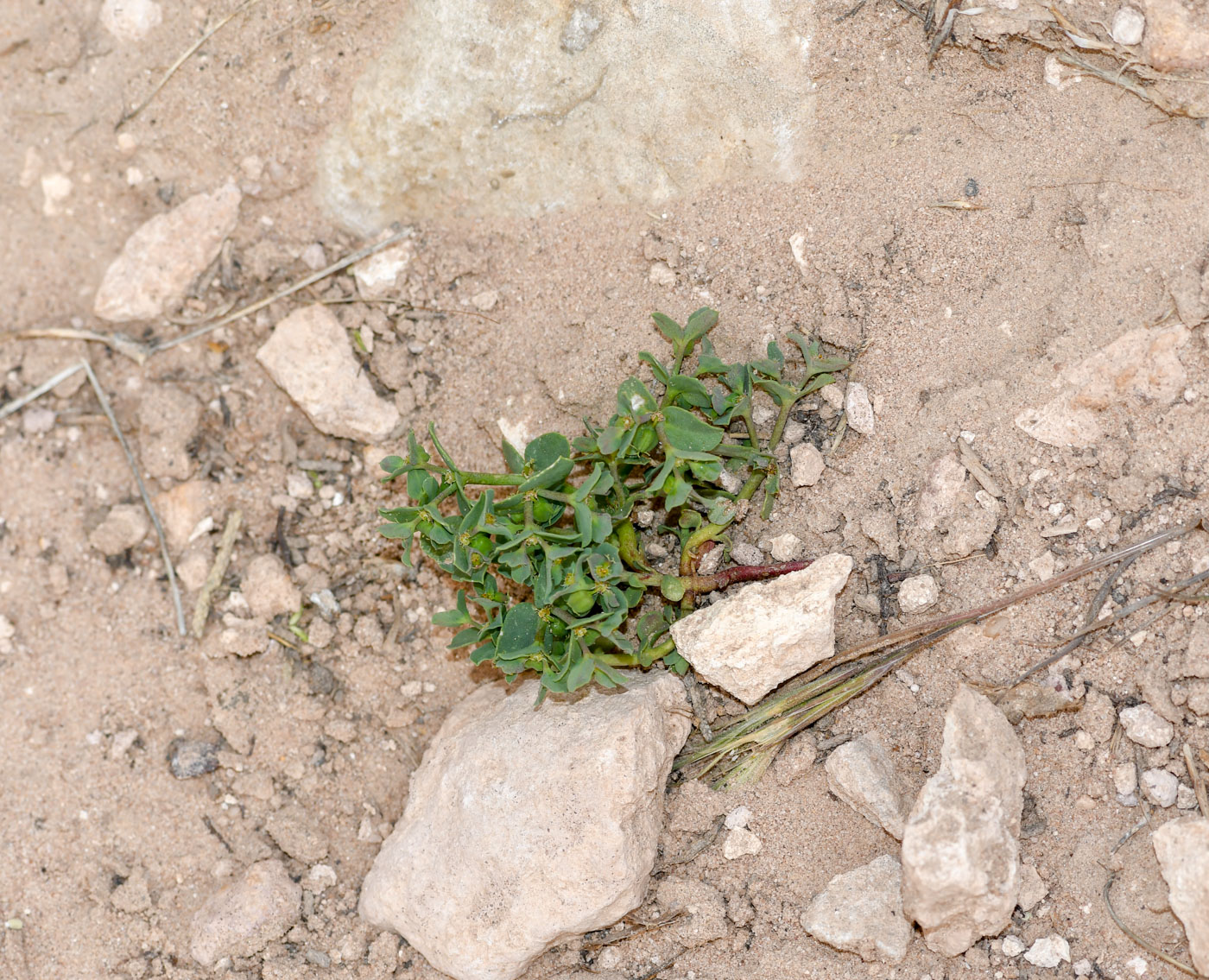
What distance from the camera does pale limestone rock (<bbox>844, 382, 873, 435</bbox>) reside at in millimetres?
2826

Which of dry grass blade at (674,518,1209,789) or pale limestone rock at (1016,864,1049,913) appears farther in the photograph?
dry grass blade at (674,518,1209,789)

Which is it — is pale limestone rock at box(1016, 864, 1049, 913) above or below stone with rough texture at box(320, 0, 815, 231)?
below

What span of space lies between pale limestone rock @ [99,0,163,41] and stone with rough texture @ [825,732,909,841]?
10.6 feet

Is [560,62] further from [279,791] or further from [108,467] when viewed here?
[279,791]

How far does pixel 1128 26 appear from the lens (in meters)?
2.71

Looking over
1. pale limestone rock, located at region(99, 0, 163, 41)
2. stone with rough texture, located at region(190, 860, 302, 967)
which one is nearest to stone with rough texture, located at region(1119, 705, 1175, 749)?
stone with rough texture, located at region(190, 860, 302, 967)

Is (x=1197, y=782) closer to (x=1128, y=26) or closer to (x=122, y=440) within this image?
(x=1128, y=26)

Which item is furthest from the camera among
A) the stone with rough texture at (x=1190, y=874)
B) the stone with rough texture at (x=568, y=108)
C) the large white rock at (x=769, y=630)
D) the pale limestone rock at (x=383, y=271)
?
the pale limestone rock at (x=383, y=271)

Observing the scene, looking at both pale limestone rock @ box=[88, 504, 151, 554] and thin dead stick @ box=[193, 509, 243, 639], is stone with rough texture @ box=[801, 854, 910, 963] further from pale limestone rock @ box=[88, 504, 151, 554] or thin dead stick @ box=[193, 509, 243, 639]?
pale limestone rock @ box=[88, 504, 151, 554]

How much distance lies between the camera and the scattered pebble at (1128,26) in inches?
106

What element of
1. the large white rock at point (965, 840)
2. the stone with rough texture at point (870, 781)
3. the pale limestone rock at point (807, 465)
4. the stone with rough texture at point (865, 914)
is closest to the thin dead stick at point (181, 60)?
the pale limestone rock at point (807, 465)

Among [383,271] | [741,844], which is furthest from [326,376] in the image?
[741,844]

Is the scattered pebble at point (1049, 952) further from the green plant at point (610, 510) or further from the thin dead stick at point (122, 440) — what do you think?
the thin dead stick at point (122, 440)

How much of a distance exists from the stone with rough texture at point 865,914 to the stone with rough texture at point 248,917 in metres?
1.52
